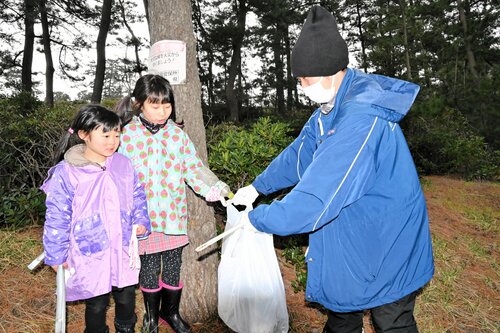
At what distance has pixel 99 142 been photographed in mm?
2033

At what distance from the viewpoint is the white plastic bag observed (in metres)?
2.19

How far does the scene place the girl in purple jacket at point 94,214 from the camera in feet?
6.33

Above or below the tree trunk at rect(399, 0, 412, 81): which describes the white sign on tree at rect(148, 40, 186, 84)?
below

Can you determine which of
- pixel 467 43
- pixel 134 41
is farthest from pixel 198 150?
pixel 134 41

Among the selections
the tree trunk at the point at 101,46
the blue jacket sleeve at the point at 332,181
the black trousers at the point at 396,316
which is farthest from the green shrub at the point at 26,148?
the tree trunk at the point at 101,46

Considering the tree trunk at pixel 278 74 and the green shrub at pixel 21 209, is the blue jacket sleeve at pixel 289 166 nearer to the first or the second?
the green shrub at pixel 21 209

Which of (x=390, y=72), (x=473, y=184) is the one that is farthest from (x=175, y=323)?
(x=390, y=72)

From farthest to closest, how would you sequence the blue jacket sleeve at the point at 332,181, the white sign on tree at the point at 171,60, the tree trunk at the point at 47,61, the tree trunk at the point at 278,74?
1. the tree trunk at the point at 278,74
2. the tree trunk at the point at 47,61
3. the white sign on tree at the point at 171,60
4. the blue jacket sleeve at the point at 332,181

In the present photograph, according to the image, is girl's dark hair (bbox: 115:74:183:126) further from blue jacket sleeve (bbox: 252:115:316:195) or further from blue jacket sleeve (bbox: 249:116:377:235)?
blue jacket sleeve (bbox: 249:116:377:235)

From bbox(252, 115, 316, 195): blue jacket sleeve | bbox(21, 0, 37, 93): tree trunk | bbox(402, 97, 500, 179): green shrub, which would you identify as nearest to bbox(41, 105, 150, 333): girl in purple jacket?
bbox(252, 115, 316, 195): blue jacket sleeve

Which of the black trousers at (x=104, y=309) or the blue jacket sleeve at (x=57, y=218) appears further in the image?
the black trousers at (x=104, y=309)

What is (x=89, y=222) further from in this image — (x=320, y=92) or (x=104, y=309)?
(x=320, y=92)

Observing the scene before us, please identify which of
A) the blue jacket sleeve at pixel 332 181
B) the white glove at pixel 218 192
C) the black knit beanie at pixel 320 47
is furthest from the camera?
the white glove at pixel 218 192

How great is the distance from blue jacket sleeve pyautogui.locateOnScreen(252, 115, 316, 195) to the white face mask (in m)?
0.34
